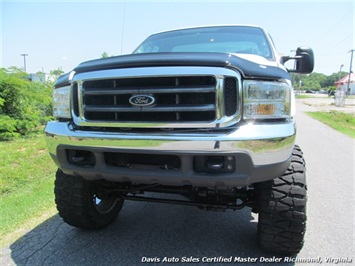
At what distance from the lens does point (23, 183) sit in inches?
190

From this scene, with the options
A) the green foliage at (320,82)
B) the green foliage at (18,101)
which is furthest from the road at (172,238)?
the green foliage at (320,82)

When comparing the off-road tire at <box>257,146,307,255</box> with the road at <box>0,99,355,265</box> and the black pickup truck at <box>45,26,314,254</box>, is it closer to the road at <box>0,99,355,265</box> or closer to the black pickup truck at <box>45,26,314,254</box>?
the black pickup truck at <box>45,26,314,254</box>

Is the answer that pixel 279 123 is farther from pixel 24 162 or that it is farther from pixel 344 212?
pixel 24 162

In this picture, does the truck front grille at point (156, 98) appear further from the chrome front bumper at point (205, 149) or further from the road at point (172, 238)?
the road at point (172, 238)

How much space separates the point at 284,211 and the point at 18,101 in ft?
24.4

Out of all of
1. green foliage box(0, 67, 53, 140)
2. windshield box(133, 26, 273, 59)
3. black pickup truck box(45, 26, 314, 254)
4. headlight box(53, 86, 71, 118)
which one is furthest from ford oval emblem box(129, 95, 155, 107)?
green foliage box(0, 67, 53, 140)

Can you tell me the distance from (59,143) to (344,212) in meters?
3.27

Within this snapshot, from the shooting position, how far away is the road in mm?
2693

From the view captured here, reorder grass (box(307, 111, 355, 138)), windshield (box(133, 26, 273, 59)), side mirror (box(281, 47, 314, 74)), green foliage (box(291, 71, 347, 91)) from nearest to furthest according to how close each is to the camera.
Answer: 1. side mirror (box(281, 47, 314, 74))
2. windshield (box(133, 26, 273, 59))
3. grass (box(307, 111, 355, 138))
4. green foliage (box(291, 71, 347, 91))

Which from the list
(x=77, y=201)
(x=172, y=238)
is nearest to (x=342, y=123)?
(x=172, y=238)

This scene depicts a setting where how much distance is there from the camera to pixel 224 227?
3252 millimetres

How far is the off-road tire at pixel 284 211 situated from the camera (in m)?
2.42

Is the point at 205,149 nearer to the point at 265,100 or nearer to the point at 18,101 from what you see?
the point at 265,100

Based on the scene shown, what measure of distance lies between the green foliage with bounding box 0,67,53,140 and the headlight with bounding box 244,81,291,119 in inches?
258
